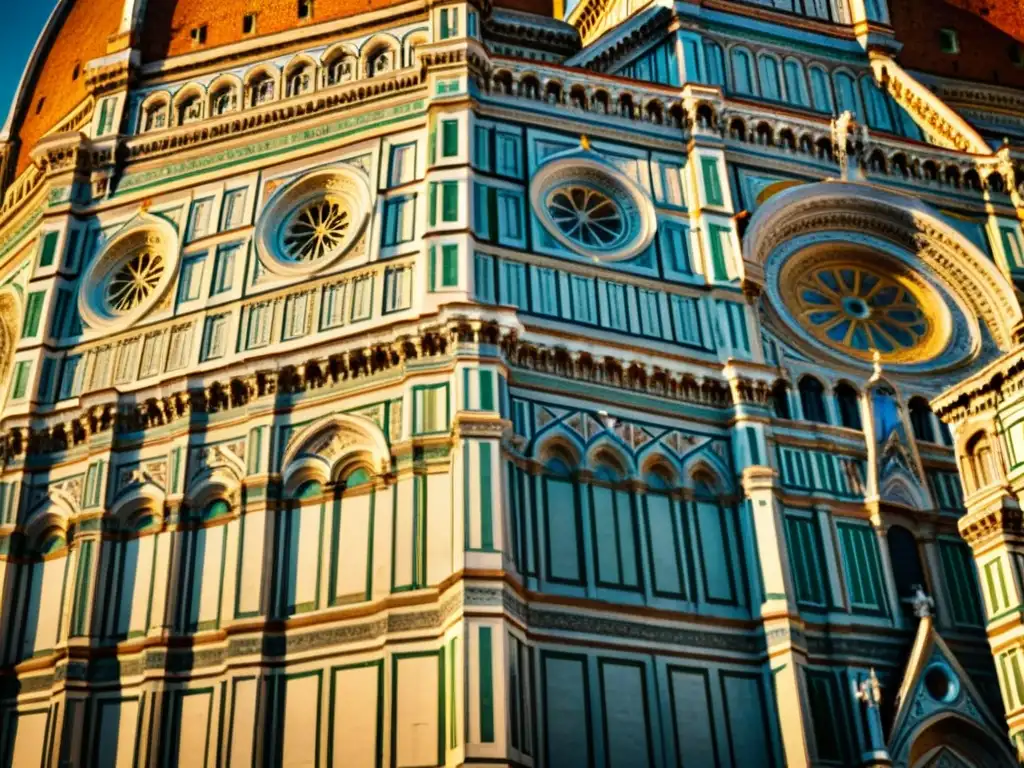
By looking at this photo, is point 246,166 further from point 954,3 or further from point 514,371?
point 954,3

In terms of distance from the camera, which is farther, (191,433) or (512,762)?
(191,433)

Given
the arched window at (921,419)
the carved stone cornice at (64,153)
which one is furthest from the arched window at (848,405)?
the carved stone cornice at (64,153)

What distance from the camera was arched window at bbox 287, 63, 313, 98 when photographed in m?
27.9

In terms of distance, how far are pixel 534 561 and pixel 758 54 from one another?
14.0m

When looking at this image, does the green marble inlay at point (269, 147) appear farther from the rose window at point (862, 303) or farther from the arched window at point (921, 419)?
the arched window at point (921, 419)

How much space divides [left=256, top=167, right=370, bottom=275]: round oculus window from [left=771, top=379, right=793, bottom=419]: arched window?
25.7 ft

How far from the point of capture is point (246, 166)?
87.7 feet

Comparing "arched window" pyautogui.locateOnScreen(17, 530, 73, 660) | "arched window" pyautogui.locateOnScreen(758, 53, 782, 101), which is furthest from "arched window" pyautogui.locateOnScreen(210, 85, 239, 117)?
"arched window" pyautogui.locateOnScreen(758, 53, 782, 101)

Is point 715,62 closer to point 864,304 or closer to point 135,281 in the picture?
point 864,304

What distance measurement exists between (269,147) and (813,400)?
443 inches

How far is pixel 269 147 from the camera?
26.9 metres

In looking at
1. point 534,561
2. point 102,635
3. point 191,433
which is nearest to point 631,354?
point 534,561

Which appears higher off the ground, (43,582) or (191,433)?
(191,433)

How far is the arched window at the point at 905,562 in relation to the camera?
23.3 meters
